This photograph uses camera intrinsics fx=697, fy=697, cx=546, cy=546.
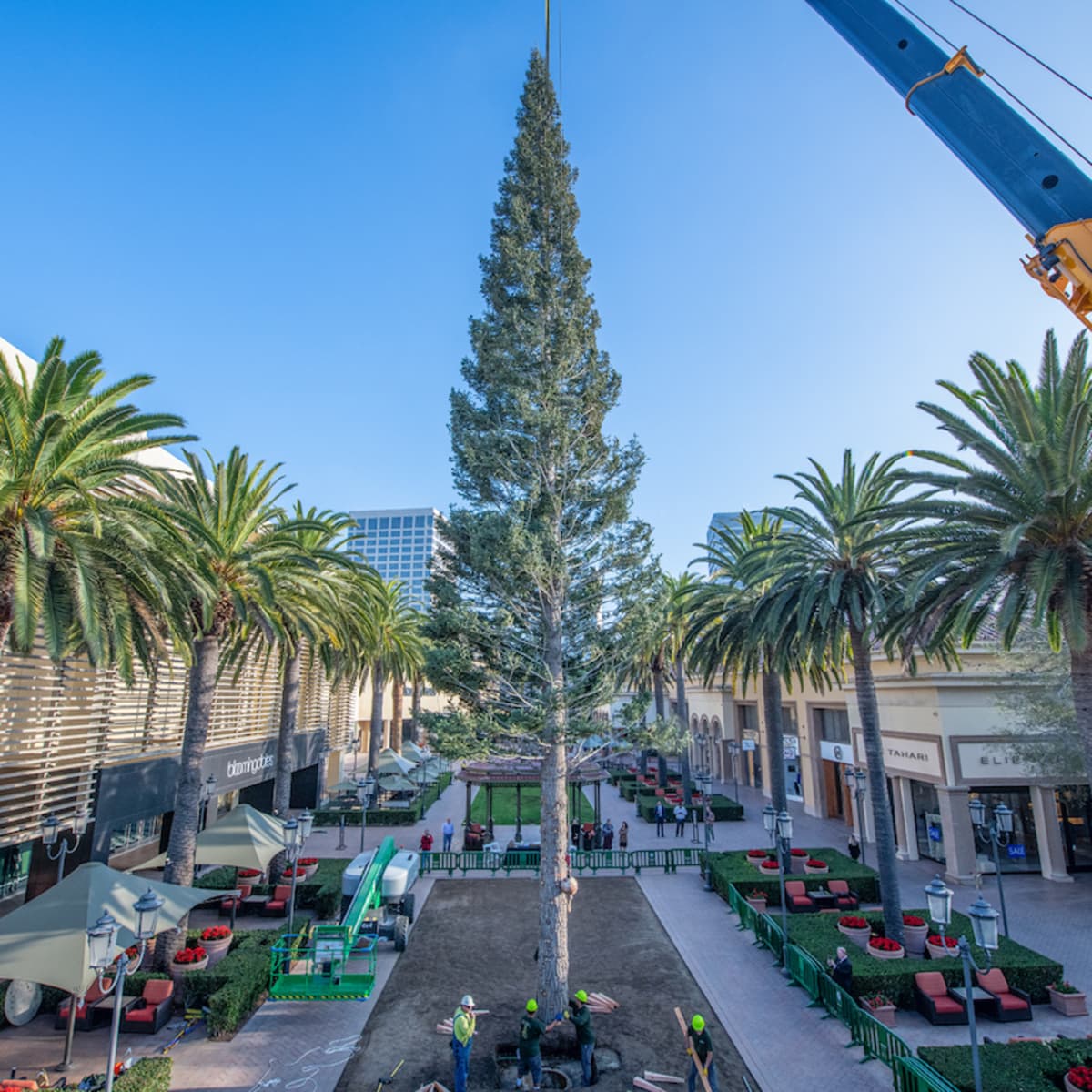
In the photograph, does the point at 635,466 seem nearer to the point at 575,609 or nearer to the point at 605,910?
the point at 575,609

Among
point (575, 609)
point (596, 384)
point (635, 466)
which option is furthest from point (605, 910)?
point (596, 384)

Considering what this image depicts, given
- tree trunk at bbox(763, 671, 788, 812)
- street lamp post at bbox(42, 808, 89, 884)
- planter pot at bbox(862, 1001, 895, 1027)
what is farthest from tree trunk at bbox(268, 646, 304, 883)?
planter pot at bbox(862, 1001, 895, 1027)

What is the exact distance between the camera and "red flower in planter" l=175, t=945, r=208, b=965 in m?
15.4

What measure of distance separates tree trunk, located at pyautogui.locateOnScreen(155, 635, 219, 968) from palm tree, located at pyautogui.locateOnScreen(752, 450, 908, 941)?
1527 cm

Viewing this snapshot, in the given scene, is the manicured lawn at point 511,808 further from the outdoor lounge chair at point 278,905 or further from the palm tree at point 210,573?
the palm tree at point 210,573

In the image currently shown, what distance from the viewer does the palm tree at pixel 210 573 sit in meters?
16.0

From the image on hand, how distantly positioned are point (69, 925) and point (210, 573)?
7.34m

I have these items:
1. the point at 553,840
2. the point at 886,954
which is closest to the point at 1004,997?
the point at 886,954

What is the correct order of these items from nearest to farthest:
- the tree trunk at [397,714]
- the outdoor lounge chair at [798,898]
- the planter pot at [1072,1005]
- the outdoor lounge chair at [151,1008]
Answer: the outdoor lounge chair at [151,1008], the planter pot at [1072,1005], the outdoor lounge chair at [798,898], the tree trunk at [397,714]

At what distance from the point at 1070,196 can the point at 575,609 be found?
12277 millimetres

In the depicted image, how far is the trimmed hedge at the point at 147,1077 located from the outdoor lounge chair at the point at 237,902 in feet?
32.7

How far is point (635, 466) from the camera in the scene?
1761cm

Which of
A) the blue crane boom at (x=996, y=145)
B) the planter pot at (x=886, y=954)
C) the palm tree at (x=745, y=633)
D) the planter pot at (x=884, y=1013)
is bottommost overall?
the planter pot at (x=884, y=1013)

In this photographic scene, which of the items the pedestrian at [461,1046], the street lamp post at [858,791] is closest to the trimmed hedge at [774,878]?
the street lamp post at [858,791]
